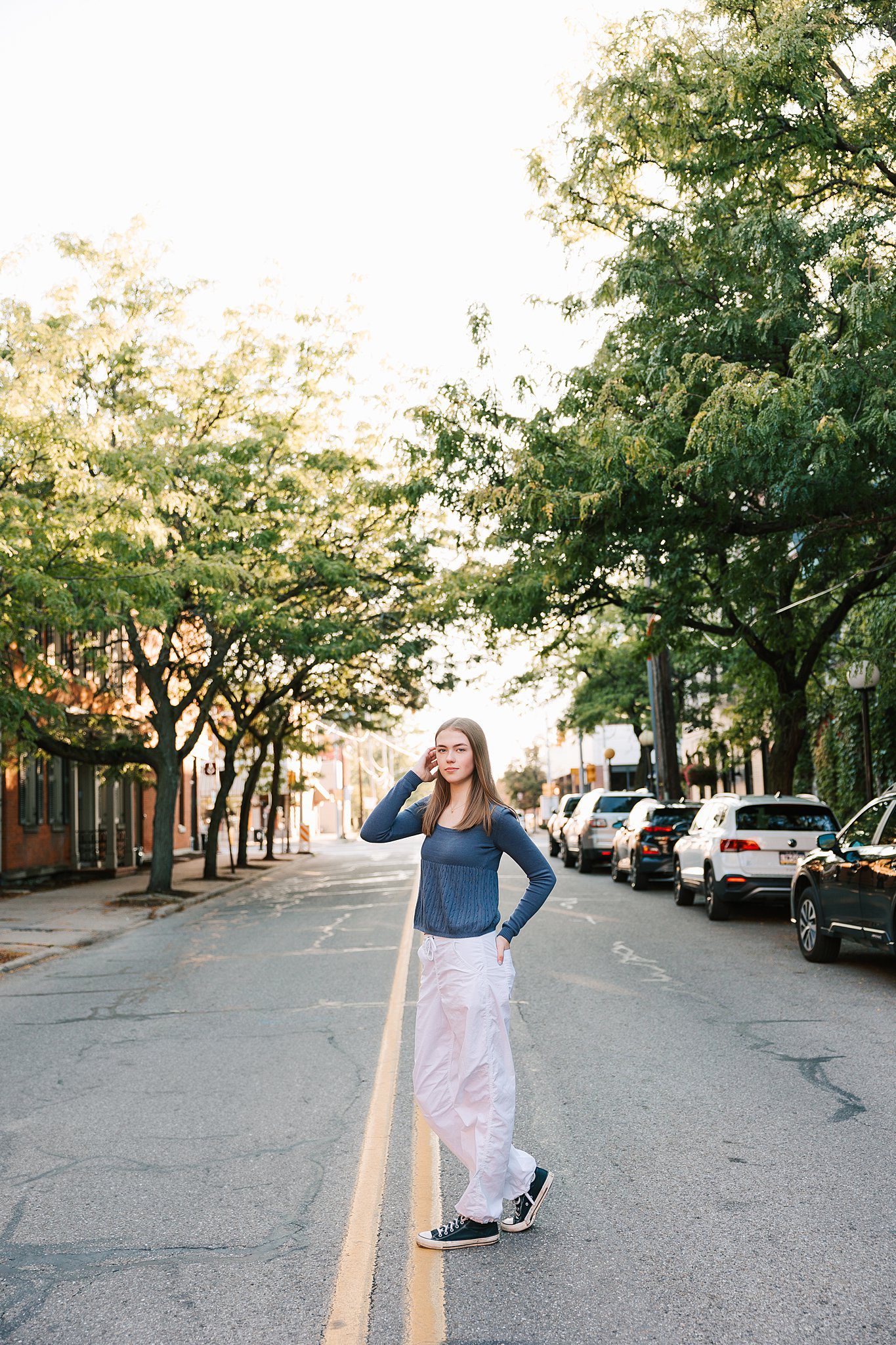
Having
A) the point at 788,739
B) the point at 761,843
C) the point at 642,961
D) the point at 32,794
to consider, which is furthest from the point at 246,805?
the point at 642,961

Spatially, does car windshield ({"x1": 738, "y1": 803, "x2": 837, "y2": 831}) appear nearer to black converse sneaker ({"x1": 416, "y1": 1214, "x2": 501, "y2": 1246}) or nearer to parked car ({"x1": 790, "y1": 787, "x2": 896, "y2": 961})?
parked car ({"x1": 790, "y1": 787, "x2": 896, "y2": 961})

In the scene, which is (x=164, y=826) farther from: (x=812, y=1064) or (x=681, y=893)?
(x=812, y=1064)

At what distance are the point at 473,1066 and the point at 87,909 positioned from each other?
18319 millimetres

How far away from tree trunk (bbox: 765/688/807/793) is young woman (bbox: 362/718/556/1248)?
17981 mm

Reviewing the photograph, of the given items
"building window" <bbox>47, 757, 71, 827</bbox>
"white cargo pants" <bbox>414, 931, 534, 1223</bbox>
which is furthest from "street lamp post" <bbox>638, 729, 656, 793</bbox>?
"white cargo pants" <bbox>414, 931, 534, 1223</bbox>

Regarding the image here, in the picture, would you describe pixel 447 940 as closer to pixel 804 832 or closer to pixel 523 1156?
pixel 523 1156

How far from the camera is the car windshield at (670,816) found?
22891mm

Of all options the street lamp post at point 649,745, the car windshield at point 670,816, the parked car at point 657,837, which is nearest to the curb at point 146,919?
the parked car at point 657,837

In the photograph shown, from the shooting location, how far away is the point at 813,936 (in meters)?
12.4

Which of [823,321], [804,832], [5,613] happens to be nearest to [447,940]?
[823,321]

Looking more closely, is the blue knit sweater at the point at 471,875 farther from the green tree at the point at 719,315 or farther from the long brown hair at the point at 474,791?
the green tree at the point at 719,315

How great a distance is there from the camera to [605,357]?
1509 cm

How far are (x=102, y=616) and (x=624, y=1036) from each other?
37.9ft

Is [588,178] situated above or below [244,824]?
above
